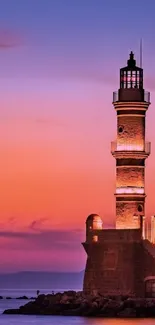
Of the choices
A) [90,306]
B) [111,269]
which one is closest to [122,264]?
[111,269]

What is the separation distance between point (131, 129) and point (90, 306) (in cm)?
1066

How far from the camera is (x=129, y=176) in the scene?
260 ft

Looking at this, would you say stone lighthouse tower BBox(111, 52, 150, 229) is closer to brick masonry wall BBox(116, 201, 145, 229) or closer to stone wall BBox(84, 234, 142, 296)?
brick masonry wall BBox(116, 201, 145, 229)

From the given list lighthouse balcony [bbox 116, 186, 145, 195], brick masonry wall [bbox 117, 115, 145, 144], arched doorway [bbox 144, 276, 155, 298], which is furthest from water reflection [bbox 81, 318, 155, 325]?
brick masonry wall [bbox 117, 115, 145, 144]

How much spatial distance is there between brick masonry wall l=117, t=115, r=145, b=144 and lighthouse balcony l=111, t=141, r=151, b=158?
23 cm

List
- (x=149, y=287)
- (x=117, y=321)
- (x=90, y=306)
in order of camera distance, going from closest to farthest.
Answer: (x=117, y=321) → (x=90, y=306) → (x=149, y=287)

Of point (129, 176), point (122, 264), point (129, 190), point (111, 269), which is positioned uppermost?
point (129, 176)

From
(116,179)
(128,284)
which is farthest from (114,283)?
(116,179)

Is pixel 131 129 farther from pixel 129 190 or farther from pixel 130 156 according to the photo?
pixel 129 190

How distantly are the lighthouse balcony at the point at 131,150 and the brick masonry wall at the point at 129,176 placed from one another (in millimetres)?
793

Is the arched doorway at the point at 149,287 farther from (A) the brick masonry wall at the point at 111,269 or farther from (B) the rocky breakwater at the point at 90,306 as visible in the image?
(B) the rocky breakwater at the point at 90,306

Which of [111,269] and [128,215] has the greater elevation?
[128,215]

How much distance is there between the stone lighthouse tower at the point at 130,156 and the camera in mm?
79250

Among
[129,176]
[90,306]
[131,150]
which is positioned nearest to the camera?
[90,306]
